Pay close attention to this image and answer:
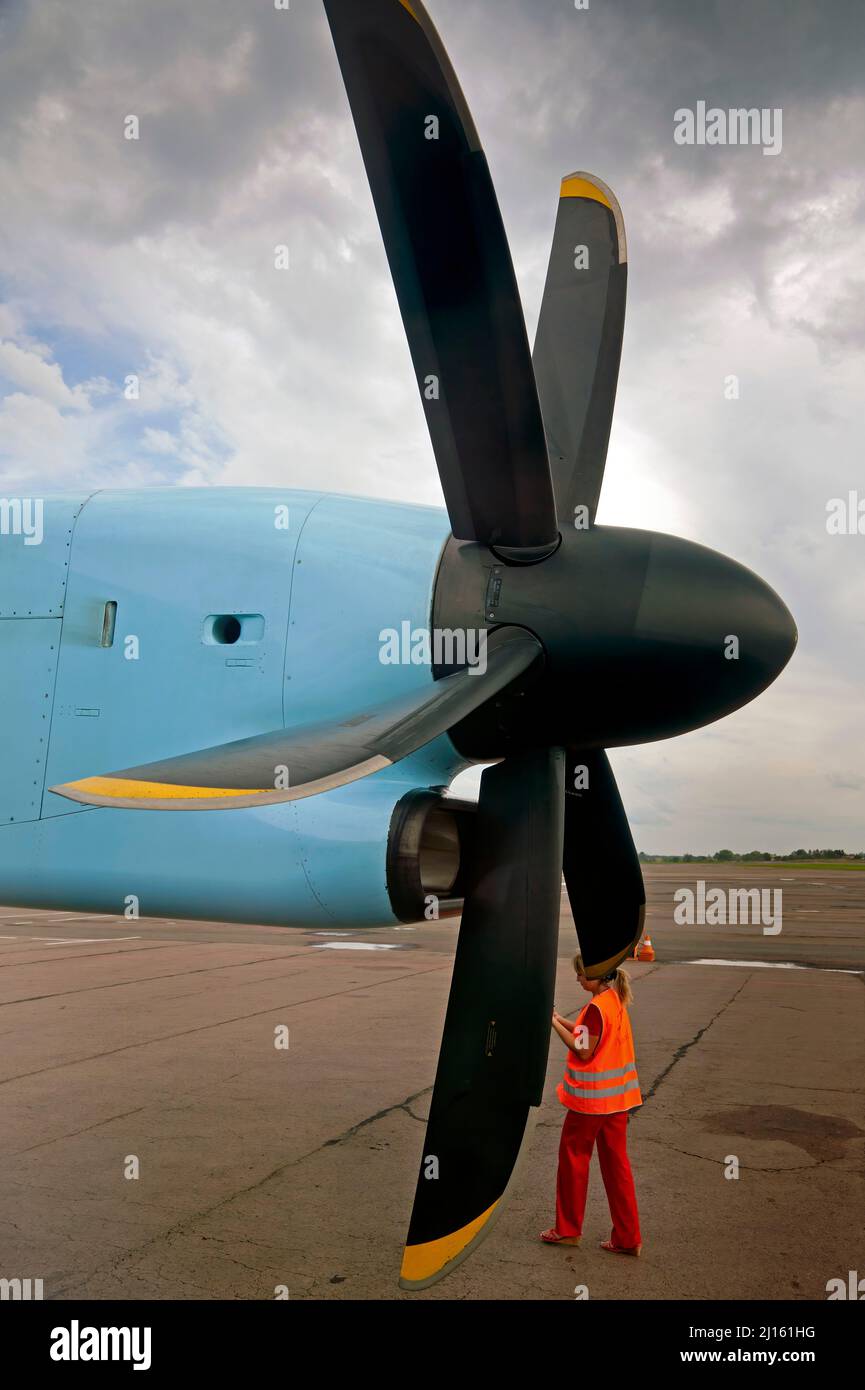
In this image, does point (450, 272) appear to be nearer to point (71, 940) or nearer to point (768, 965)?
point (768, 965)

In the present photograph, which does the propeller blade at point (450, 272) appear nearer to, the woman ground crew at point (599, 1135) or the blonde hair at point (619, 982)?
the blonde hair at point (619, 982)

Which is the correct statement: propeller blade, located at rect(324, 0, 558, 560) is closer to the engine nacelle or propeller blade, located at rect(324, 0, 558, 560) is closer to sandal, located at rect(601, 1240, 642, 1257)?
the engine nacelle

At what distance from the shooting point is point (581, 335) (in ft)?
14.3

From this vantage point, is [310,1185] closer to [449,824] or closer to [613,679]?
[449,824]

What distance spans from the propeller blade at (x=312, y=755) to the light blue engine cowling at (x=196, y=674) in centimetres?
39

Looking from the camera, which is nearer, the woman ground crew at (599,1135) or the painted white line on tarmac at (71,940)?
the woman ground crew at (599,1135)

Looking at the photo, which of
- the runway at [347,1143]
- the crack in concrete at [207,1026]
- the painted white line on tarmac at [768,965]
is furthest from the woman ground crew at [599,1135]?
the painted white line on tarmac at [768,965]

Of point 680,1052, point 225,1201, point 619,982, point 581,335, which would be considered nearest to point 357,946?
point 680,1052

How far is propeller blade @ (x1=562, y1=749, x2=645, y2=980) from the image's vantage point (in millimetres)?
4457

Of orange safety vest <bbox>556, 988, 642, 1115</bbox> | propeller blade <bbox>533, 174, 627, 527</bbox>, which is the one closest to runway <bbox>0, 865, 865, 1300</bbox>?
orange safety vest <bbox>556, 988, 642, 1115</bbox>

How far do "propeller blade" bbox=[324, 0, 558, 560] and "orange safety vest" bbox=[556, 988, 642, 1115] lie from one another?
7.49ft

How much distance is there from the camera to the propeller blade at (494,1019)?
3223 mm
